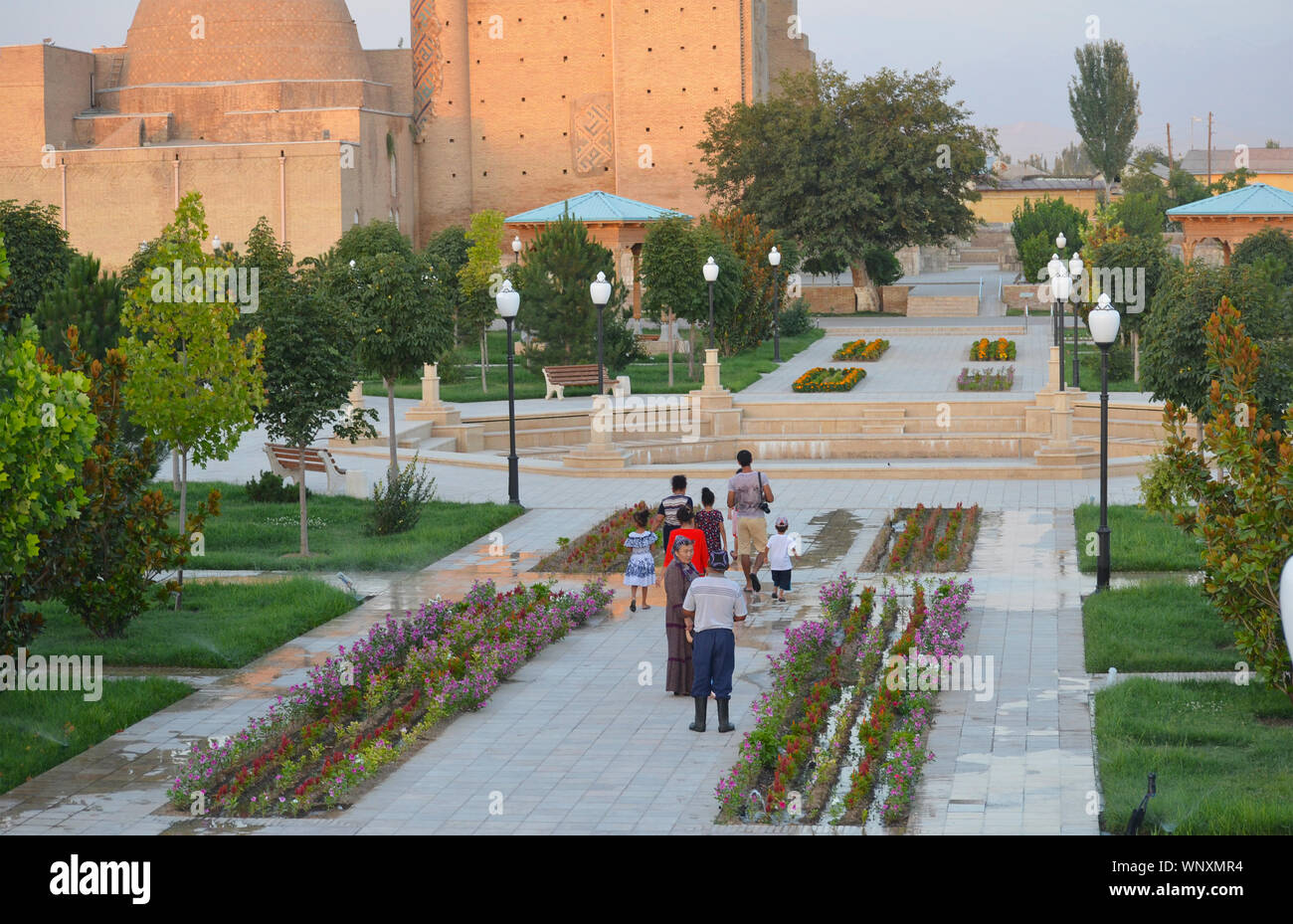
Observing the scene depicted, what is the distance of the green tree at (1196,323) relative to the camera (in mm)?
17281

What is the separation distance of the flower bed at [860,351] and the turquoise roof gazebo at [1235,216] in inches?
308

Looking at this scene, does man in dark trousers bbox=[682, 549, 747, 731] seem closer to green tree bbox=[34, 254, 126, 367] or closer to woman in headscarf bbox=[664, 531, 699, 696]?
woman in headscarf bbox=[664, 531, 699, 696]

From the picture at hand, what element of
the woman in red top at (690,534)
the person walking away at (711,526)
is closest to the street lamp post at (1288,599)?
the woman in red top at (690,534)

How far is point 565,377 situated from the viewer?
29.9m

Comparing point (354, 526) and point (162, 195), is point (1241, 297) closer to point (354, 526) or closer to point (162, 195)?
point (354, 526)

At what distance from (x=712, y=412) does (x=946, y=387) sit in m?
5.52

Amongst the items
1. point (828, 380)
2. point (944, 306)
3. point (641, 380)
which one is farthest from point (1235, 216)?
point (641, 380)

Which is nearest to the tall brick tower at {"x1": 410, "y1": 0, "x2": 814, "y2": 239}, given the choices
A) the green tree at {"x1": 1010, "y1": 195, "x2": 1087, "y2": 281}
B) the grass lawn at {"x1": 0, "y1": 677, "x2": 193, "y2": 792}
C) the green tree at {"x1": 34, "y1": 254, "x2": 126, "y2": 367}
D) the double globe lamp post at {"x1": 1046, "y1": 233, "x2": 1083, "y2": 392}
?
the green tree at {"x1": 1010, "y1": 195, "x2": 1087, "y2": 281}

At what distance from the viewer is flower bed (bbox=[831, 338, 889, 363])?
34750mm

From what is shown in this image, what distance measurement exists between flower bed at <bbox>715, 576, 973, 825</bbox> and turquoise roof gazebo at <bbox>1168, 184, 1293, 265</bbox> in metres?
27.0

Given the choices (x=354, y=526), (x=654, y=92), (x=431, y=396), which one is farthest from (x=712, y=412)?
(x=654, y=92)

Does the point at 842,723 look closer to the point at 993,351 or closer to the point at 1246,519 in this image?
the point at 1246,519

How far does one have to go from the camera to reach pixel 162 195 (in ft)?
180

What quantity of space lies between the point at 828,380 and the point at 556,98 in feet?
111
